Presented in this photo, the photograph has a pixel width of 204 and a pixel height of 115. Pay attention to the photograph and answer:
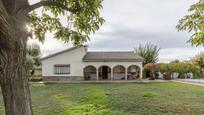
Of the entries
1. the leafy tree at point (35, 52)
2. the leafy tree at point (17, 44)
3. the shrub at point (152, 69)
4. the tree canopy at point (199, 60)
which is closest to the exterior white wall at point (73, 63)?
the shrub at point (152, 69)

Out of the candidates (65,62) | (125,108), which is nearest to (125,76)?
(65,62)

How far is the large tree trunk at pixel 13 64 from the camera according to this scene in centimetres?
435

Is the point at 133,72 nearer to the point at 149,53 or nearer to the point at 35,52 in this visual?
the point at 149,53

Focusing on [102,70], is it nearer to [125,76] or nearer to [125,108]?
[125,76]

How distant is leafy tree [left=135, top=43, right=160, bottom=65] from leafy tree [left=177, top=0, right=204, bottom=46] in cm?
4287

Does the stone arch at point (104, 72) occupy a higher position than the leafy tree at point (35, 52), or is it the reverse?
the leafy tree at point (35, 52)

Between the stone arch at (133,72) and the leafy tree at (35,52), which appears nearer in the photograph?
the stone arch at (133,72)

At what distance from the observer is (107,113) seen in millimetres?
10180

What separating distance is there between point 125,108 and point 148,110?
3.51 ft

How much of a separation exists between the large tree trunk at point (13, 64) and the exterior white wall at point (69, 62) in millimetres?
31960

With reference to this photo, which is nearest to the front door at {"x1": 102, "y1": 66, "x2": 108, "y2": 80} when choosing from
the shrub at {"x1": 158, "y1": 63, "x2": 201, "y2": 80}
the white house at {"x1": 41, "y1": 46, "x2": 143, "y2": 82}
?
the white house at {"x1": 41, "y1": 46, "x2": 143, "y2": 82}

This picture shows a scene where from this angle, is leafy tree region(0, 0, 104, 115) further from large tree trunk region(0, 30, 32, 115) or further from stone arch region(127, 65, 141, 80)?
stone arch region(127, 65, 141, 80)

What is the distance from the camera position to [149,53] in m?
48.4

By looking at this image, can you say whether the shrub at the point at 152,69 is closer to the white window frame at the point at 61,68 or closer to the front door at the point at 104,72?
the front door at the point at 104,72
